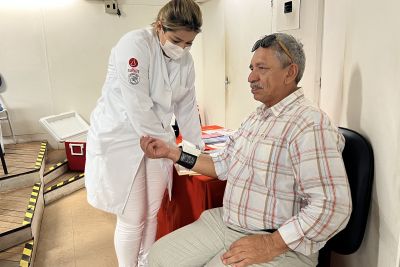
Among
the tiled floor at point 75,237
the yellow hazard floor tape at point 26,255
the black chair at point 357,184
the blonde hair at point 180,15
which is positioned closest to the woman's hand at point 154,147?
the blonde hair at point 180,15

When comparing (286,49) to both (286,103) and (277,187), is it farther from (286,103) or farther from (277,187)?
(277,187)

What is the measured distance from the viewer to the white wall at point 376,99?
3.00 ft

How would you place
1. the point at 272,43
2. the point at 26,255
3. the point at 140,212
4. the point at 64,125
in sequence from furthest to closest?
the point at 64,125 < the point at 26,255 < the point at 140,212 < the point at 272,43

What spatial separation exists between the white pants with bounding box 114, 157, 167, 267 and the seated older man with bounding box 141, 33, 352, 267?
377 millimetres

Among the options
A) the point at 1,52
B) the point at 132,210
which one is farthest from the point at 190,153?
the point at 1,52

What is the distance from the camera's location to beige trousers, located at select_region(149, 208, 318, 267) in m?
1.20

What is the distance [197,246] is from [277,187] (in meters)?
0.39

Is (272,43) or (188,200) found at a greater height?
(272,43)

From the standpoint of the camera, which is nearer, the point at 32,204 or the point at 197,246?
the point at 197,246

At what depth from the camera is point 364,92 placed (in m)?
1.12

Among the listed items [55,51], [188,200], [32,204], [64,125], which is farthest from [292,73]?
[55,51]

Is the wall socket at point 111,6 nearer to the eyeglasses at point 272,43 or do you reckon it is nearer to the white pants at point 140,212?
the white pants at point 140,212

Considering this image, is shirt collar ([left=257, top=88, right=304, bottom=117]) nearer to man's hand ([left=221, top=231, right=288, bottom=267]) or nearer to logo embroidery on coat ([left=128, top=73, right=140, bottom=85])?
man's hand ([left=221, top=231, right=288, bottom=267])

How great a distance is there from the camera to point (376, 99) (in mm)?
1027
